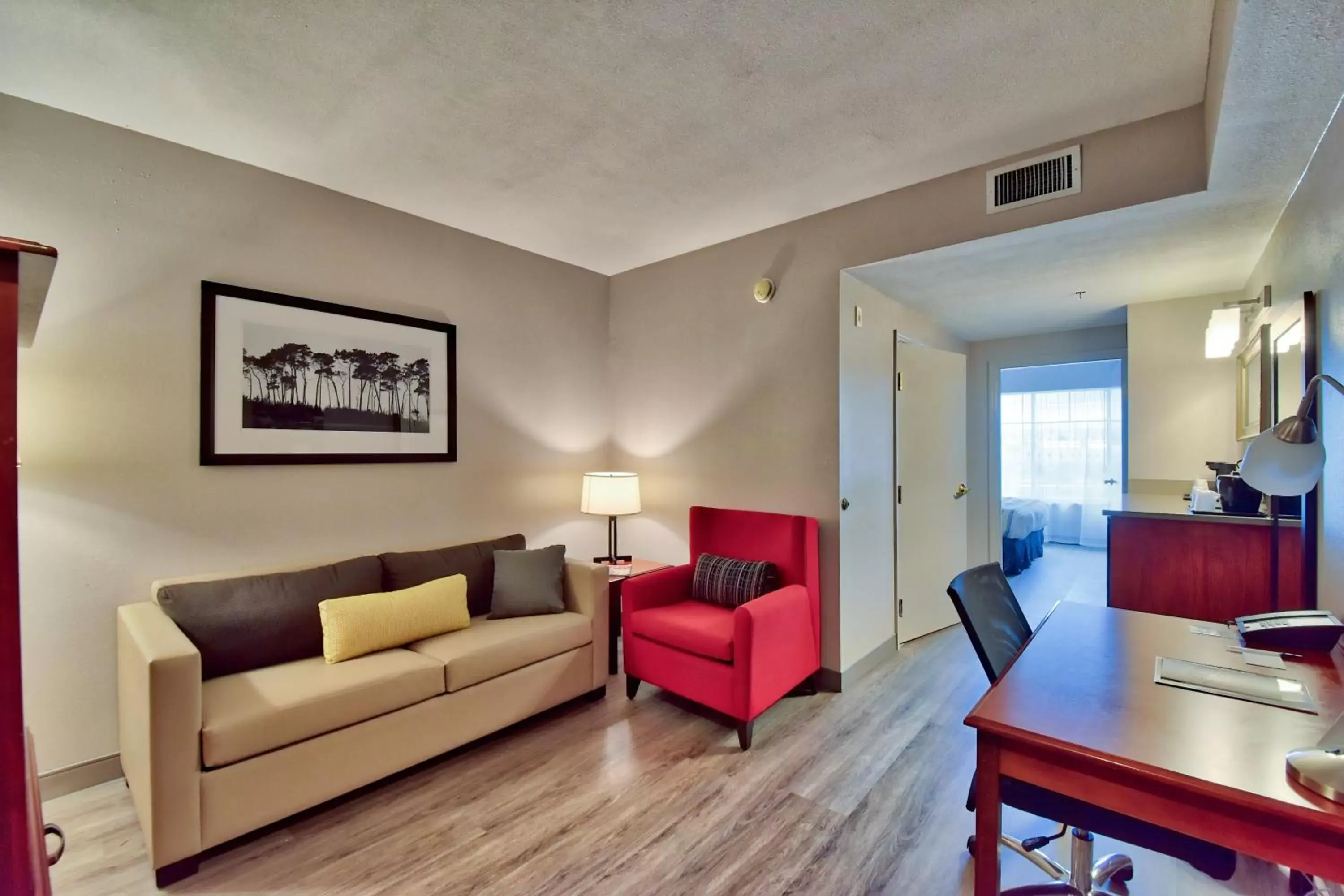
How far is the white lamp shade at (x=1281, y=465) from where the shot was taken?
129 centimetres

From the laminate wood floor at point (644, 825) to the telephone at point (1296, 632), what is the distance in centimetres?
75

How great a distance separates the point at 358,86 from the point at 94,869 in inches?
105

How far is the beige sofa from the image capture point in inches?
66.9

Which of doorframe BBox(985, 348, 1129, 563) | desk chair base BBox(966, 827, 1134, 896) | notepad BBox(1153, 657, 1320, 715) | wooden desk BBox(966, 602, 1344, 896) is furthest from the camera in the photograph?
doorframe BBox(985, 348, 1129, 563)

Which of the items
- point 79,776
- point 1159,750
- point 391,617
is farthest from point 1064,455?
point 79,776

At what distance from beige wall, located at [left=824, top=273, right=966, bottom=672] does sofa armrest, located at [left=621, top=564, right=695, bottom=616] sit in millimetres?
793

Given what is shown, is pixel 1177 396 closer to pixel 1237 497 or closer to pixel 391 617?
pixel 1237 497

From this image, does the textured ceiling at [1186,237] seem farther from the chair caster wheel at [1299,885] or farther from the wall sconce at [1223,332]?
the chair caster wheel at [1299,885]

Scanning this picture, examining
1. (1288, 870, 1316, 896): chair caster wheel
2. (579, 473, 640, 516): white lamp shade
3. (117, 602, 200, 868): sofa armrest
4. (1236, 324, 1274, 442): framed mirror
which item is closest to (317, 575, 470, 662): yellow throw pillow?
(117, 602, 200, 868): sofa armrest

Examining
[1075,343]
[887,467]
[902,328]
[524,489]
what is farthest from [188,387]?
[1075,343]

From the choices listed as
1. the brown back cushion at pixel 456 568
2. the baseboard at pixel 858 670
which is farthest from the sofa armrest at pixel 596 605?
the baseboard at pixel 858 670

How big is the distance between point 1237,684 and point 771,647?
156 centimetres

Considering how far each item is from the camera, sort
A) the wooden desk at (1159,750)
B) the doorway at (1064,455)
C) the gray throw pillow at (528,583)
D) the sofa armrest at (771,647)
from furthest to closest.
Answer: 1. the doorway at (1064,455)
2. the gray throw pillow at (528,583)
3. the sofa armrest at (771,647)
4. the wooden desk at (1159,750)

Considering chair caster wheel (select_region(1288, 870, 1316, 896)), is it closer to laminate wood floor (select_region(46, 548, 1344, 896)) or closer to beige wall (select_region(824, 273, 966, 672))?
laminate wood floor (select_region(46, 548, 1344, 896))
